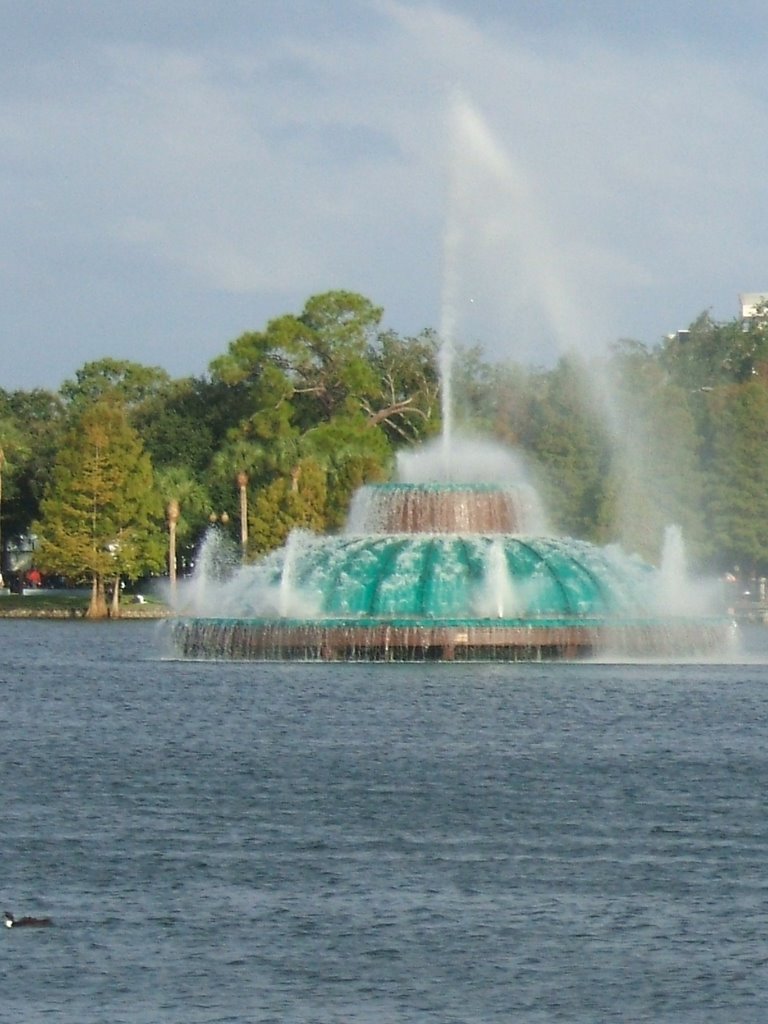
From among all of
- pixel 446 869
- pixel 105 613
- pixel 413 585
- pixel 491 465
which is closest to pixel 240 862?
pixel 446 869

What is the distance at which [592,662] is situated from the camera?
49.0 m

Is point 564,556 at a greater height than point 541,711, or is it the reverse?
point 564,556

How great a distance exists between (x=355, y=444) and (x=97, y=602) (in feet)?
43.7

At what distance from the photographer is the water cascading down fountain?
48562 millimetres

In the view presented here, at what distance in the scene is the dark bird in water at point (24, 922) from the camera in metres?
21.6

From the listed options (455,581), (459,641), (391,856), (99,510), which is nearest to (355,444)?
(99,510)

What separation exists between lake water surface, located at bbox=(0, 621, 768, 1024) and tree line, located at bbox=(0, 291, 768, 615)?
49018mm

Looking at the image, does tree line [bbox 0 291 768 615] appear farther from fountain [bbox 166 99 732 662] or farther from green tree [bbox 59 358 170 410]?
fountain [bbox 166 99 732 662]

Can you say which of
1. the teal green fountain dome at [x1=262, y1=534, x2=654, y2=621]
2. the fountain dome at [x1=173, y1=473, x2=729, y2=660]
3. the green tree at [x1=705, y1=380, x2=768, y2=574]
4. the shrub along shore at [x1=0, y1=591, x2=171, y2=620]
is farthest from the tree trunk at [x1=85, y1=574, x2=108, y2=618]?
the teal green fountain dome at [x1=262, y1=534, x2=654, y2=621]

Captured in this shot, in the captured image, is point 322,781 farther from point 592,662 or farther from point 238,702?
point 592,662

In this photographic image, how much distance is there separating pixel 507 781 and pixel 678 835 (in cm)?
512

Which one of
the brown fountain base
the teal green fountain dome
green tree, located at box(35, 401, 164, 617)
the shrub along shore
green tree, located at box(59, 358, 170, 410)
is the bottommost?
the brown fountain base

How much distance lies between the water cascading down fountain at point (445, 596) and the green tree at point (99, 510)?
4251 centimetres

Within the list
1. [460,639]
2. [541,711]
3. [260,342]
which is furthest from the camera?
[260,342]
